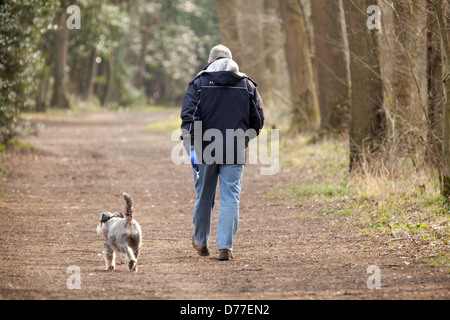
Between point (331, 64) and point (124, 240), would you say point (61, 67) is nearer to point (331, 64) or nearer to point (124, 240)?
point (331, 64)

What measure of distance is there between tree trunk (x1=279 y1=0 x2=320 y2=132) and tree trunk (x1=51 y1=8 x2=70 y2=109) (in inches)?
646

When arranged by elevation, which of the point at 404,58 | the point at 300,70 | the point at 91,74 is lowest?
the point at 404,58

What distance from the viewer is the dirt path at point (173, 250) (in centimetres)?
663

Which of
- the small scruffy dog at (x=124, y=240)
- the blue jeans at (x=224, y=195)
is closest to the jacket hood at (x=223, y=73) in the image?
the blue jeans at (x=224, y=195)

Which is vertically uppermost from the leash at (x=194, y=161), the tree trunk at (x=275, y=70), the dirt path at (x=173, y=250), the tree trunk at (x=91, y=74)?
the tree trunk at (x=91, y=74)

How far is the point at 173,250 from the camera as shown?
880 centimetres

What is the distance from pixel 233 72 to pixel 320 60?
A: 1117 cm

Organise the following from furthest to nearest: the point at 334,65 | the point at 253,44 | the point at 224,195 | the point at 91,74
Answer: the point at 91,74, the point at 253,44, the point at 334,65, the point at 224,195

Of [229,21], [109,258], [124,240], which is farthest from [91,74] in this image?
[124,240]

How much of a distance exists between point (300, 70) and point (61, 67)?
19.5 m

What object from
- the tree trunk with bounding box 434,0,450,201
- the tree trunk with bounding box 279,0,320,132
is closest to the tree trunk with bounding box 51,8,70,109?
the tree trunk with bounding box 279,0,320,132

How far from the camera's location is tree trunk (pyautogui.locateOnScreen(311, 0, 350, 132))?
60.0ft

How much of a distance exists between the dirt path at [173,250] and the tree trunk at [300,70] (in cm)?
459

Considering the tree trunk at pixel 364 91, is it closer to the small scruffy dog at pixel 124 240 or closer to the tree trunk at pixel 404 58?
the tree trunk at pixel 404 58
